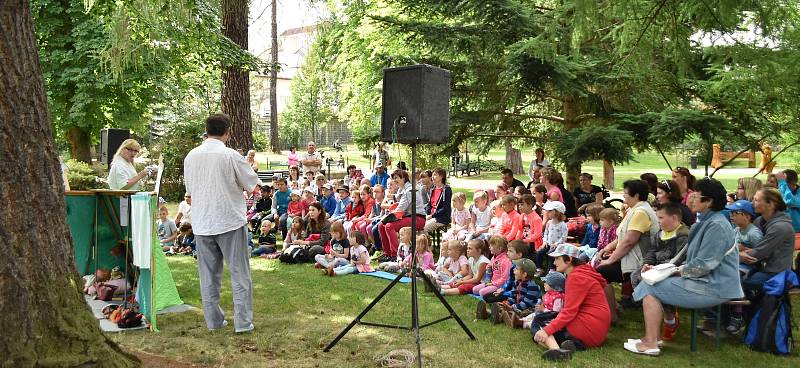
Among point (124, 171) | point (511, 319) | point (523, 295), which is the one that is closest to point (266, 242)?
point (124, 171)

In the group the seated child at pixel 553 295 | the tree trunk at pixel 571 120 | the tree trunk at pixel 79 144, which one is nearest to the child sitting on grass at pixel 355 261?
the seated child at pixel 553 295

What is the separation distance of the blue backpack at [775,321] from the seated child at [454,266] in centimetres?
312

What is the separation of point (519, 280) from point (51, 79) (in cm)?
1441

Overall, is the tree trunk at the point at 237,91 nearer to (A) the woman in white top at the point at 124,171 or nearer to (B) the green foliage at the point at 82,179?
(B) the green foliage at the point at 82,179

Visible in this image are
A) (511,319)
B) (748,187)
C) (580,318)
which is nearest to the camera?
(580,318)

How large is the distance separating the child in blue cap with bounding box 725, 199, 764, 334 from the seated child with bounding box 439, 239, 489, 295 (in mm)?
2524

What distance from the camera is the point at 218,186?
18.5 ft

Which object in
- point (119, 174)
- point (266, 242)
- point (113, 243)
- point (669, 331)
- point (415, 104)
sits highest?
point (415, 104)

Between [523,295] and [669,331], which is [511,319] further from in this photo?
[669,331]

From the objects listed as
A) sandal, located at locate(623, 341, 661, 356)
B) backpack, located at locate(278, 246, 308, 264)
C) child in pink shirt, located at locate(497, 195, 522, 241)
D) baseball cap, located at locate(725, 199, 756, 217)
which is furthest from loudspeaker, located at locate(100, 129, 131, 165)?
baseball cap, located at locate(725, 199, 756, 217)

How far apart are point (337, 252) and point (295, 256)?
0.84 metres

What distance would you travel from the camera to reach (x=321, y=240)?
1020cm

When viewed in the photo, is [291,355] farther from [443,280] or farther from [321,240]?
[321,240]

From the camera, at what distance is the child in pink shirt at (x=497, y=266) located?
7094 millimetres
